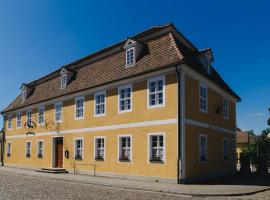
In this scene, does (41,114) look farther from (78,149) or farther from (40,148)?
(78,149)

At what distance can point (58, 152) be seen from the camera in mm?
27141

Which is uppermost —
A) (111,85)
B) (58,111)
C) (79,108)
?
(111,85)

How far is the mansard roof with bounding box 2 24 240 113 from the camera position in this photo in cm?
1916

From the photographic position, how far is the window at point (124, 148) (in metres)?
20.4

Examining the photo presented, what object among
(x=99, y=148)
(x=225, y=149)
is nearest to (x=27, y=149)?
(x=99, y=148)

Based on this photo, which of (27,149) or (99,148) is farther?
(27,149)

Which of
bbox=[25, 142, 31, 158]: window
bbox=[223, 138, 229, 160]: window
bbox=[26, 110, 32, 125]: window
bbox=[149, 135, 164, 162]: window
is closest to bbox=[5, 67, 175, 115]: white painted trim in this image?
bbox=[26, 110, 32, 125]: window

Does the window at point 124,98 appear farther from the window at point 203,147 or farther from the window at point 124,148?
the window at point 203,147

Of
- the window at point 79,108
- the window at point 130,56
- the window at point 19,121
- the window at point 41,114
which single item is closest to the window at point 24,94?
the window at point 19,121

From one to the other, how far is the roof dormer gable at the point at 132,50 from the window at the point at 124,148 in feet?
15.1

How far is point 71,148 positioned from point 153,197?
13636 mm

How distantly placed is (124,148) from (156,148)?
2.75 m

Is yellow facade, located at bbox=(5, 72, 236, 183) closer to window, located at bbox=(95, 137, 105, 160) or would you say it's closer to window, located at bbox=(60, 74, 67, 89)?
window, located at bbox=(95, 137, 105, 160)

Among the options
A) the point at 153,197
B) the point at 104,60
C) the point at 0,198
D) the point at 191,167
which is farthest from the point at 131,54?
the point at 0,198
